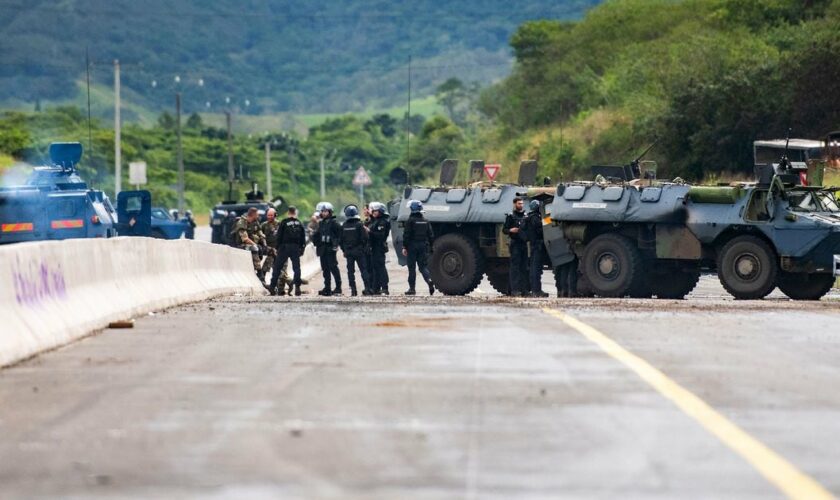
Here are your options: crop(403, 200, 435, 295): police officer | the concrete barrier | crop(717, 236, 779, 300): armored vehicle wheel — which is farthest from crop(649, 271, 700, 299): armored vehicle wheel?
the concrete barrier

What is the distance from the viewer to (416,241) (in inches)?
1348

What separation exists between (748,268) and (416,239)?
7.02 metres

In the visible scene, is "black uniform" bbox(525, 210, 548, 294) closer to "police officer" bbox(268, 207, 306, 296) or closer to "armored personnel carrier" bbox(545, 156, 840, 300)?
"armored personnel carrier" bbox(545, 156, 840, 300)

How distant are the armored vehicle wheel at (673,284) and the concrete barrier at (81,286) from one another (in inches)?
335

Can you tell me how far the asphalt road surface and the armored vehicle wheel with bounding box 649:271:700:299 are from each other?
13.5m

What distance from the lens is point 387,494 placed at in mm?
8414

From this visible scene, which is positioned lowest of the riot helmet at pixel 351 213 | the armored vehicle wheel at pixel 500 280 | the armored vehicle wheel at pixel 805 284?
the armored vehicle wheel at pixel 500 280

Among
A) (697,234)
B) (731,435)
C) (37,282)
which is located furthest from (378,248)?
(731,435)

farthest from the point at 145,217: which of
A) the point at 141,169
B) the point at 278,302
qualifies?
the point at 141,169

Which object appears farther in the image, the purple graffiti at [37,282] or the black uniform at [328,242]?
the black uniform at [328,242]

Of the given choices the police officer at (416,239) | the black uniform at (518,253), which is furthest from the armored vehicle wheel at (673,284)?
the police officer at (416,239)

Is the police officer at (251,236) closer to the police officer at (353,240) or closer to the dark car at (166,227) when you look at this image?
the police officer at (353,240)

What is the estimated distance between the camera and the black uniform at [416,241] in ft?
112

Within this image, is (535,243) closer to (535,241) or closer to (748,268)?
(535,241)
